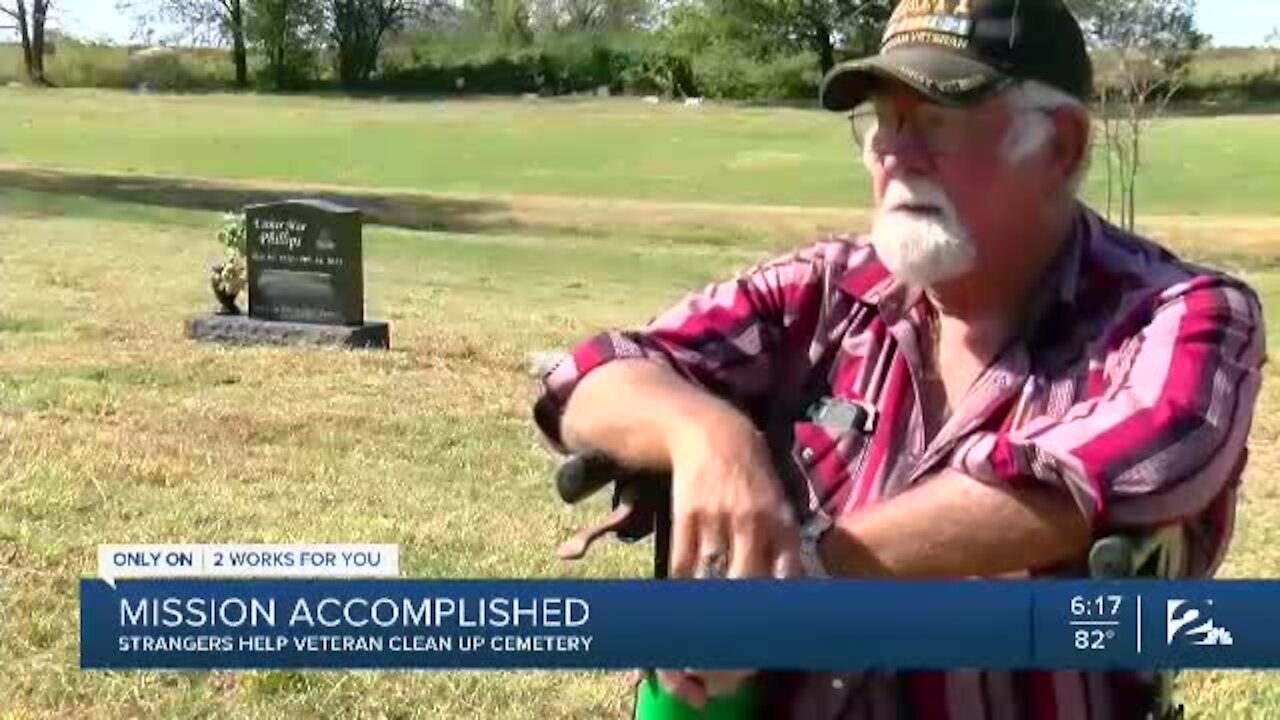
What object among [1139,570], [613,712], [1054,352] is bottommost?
[613,712]

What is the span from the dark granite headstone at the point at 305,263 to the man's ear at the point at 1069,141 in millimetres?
10025

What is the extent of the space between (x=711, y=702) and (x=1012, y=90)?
2.11ft

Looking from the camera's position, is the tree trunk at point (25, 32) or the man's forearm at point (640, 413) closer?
the man's forearm at point (640, 413)

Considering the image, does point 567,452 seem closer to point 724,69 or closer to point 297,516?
point 297,516

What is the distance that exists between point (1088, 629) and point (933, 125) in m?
0.50

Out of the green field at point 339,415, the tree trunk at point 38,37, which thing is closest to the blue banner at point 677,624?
the green field at point 339,415

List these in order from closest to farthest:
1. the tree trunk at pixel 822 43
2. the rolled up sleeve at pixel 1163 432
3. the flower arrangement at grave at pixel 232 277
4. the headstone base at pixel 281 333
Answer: the rolled up sleeve at pixel 1163 432 → the headstone base at pixel 281 333 → the flower arrangement at grave at pixel 232 277 → the tree trunk at pixel 822 43

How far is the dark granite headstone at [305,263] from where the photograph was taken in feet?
39.0

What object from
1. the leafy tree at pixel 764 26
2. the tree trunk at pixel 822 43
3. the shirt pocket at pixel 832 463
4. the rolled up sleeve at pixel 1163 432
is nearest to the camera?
the rolled up sleeve at pixel 1163 432

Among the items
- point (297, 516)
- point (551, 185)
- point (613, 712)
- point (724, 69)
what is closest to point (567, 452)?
point (613, 712)

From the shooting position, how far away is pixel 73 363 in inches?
397

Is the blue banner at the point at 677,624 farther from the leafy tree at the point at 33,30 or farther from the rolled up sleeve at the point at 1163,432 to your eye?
the leafy tree at the point at 33,30

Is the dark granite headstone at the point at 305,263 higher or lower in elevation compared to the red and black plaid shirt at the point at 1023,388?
lower

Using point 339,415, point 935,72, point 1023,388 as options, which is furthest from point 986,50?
point 339,415
